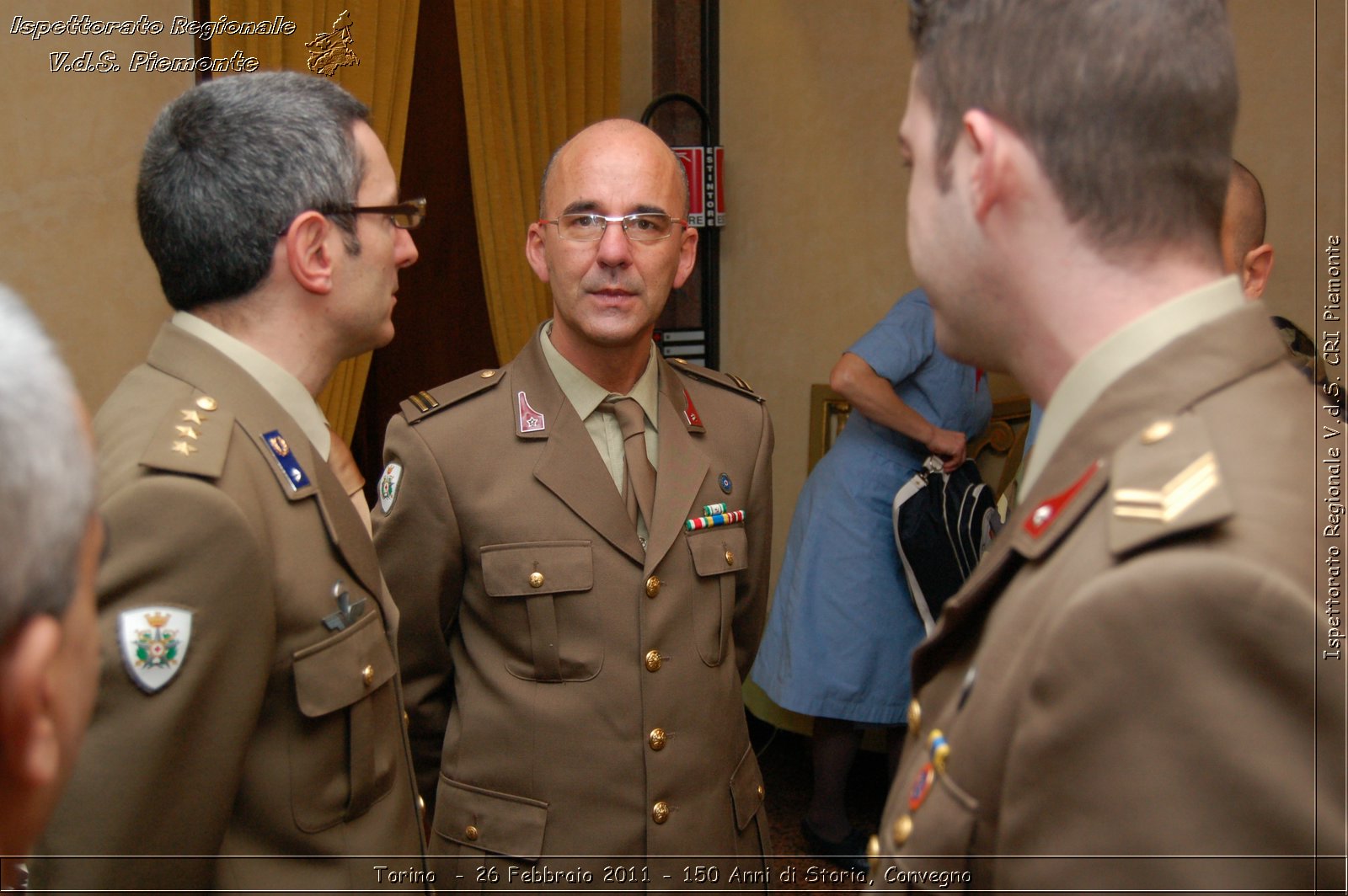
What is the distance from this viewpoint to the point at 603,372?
183 centimetres

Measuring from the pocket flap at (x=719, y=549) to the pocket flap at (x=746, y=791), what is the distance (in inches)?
12.5

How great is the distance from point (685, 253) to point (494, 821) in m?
1.00

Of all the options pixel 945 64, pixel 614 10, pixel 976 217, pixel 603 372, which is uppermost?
pixel 614 10

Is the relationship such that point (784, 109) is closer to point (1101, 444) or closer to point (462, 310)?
point (462, 310)

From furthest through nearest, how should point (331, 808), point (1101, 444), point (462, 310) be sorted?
point (462, 310) → point (331, 808) → point (1101, 444)

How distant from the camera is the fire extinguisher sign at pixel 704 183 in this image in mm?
3971

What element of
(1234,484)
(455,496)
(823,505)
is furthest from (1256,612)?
(823,505)

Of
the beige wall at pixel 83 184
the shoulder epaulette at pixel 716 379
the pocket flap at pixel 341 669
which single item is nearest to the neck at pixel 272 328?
the pocket flap at pixel 341 669

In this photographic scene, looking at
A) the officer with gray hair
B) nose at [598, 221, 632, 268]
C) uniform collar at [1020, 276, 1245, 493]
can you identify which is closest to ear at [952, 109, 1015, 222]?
uniform collar at [1020, 276, 1245, 493]

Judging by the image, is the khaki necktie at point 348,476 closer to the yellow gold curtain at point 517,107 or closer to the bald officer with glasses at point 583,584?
the bald officer with glasses at point 583,584

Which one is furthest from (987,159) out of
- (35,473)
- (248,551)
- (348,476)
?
(348,476)

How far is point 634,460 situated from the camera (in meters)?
1.81

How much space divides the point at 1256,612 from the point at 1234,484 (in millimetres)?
115

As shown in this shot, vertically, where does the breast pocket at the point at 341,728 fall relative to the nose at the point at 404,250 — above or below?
below
